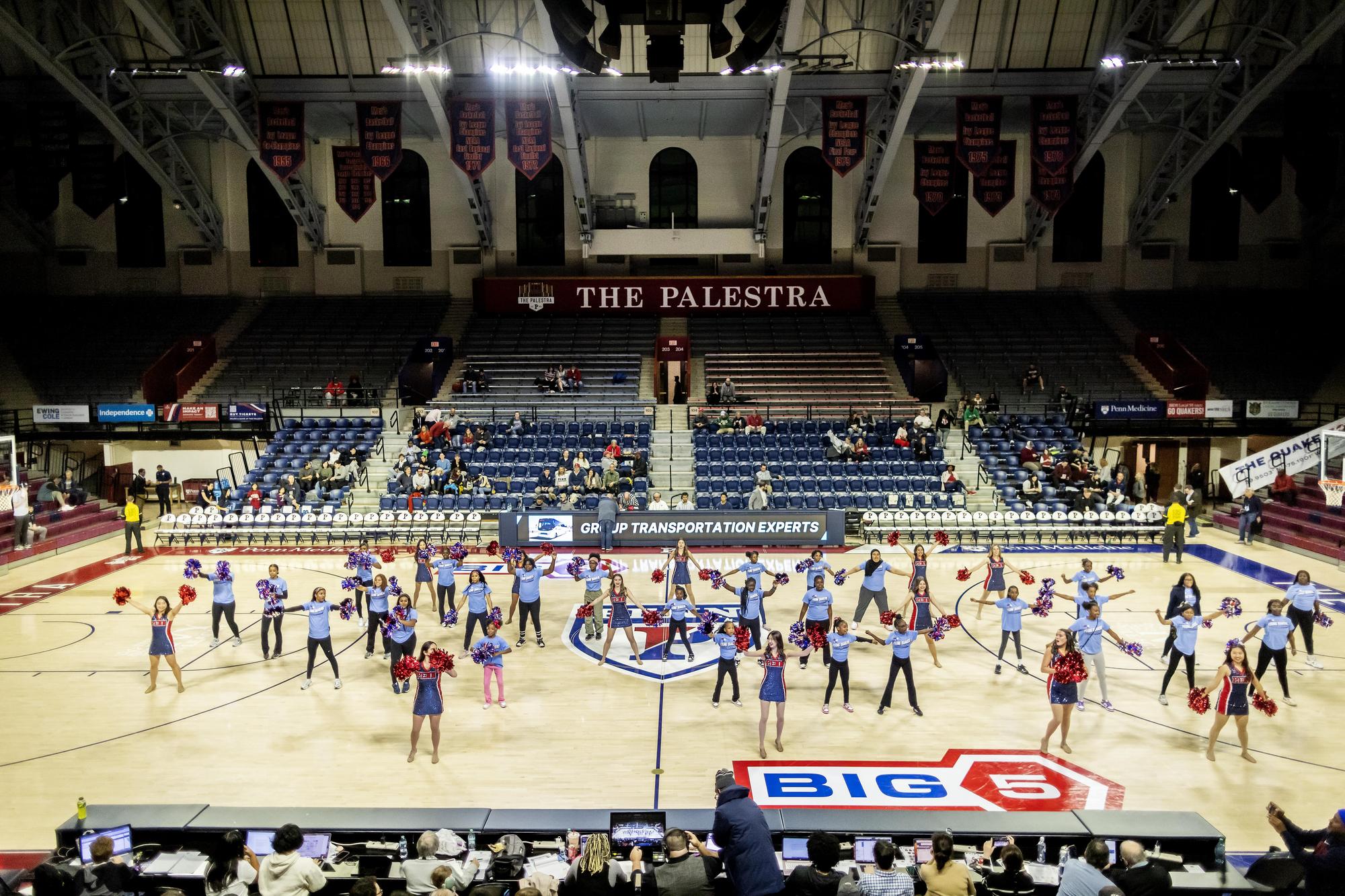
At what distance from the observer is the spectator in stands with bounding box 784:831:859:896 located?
7.34 metres

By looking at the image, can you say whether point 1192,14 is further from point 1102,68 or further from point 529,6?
point 529,6

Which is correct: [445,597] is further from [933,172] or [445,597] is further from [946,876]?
[933,172]

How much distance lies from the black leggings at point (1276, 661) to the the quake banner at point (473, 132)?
23.6 m

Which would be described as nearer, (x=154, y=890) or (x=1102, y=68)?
(x=154, y=890)

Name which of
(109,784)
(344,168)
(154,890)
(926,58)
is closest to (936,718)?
(154,890)

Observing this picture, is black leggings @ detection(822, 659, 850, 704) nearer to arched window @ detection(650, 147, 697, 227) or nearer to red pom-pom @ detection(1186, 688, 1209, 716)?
red pom-pom @ detection(1186, 688, 1209, 716)

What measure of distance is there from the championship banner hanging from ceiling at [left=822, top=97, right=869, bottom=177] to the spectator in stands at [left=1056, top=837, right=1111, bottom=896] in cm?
2518

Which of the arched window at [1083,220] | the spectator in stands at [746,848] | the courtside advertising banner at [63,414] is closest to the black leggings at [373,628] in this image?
the spectator in stands at [746,848]

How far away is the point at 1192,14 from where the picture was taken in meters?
25.8

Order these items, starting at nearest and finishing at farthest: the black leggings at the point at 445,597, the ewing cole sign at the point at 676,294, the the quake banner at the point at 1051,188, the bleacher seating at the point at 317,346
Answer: the black leggings at the point at 445,597
the the quake banner at the point at 1051,188
the bleacher seating at the point at 317,346
the ewing cole sign at the point at 676,294

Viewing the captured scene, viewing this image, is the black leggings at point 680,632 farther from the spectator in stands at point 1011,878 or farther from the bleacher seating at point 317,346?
the bleacher seating at point 317,346

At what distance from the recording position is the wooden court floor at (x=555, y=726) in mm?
11234

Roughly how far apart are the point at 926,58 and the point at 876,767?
69.6 feet

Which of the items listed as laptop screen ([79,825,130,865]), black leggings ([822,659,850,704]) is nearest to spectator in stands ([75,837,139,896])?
laptop screen ([79,825,130,865])
